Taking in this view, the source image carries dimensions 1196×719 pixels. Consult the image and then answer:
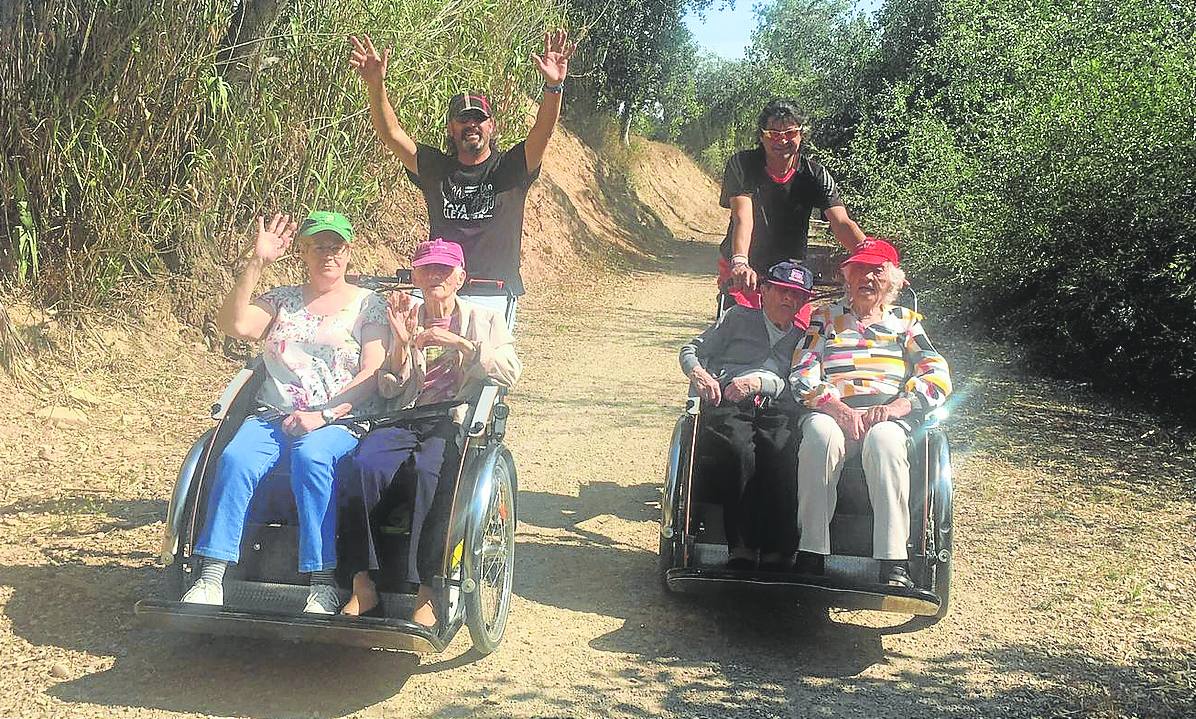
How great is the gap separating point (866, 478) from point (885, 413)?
0.80 ft

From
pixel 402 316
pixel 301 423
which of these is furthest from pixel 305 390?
pixel 402 316

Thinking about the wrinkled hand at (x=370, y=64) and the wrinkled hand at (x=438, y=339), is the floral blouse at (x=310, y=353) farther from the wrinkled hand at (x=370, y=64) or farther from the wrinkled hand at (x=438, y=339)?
the wrinkled hand at (x=370, y=64)

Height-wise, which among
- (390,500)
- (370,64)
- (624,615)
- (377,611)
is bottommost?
(624,615)

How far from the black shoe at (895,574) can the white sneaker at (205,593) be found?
2.13m

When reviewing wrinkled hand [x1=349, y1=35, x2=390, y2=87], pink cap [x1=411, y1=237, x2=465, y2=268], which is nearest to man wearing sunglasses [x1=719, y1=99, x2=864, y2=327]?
pink cap [x1=411, y1=237, x2=465, y2=268]

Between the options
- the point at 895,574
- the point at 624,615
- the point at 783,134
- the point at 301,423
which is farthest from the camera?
the point at 783,134

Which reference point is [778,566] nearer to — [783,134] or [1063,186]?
[783,134]

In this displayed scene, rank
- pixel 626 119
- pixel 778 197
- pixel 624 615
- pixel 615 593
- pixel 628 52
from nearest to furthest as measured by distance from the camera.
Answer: pixel 624 615
pixel 615 593
pixel 778 197
pixel 628 52
pixel 626 119

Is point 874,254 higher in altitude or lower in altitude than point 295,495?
higher

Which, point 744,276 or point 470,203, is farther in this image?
point 470,203

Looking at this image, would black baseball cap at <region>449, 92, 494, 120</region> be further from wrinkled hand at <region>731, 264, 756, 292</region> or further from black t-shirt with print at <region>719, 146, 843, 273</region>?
wrinkled hand at <region>731, 264, 756, 292</region>

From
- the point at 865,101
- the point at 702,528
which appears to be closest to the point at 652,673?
the point at 702,528

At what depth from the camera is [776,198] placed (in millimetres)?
5070

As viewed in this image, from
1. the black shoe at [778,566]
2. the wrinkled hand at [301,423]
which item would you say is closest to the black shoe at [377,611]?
the wrinkled hand at [301,423]
